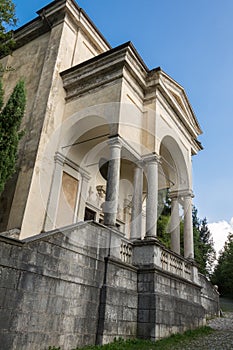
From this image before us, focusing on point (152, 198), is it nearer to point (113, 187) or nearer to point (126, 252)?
point (113, 187)

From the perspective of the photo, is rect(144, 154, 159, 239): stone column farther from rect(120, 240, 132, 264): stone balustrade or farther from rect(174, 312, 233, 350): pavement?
rect(174, 312, 233, 350): pavement

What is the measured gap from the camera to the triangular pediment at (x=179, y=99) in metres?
→ 12.3

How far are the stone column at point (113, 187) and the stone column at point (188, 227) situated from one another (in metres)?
5.14

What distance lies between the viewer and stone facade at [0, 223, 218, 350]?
5273 mm

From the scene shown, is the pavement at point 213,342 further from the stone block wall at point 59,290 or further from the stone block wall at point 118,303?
the stone block wall at point 59,290

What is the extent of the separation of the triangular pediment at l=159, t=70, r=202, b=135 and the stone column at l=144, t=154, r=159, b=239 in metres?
3.26

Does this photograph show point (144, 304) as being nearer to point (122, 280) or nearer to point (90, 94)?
point (122, 280)

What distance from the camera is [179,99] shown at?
13812mm

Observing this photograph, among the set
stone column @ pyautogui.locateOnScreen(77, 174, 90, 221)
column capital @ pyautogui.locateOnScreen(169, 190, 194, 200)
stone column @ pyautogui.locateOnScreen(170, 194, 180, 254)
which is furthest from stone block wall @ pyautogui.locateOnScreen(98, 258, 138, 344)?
column capital @ pyautogui.locateOnScreen(169, 190, 194, 200)

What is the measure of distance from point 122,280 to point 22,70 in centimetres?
1072

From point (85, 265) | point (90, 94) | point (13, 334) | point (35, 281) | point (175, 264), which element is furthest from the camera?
point (90, 94)

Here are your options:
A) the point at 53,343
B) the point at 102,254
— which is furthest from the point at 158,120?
the point at 53,343

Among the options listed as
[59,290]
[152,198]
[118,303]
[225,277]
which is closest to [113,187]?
[152,198]

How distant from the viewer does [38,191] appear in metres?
10.4
